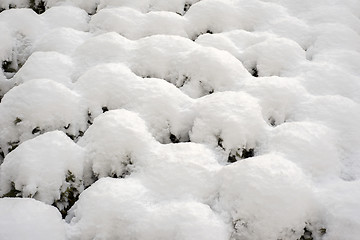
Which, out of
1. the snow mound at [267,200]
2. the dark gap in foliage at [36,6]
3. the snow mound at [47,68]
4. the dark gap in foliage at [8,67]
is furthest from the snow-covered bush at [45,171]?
the dark gap in foliage at [36,6]

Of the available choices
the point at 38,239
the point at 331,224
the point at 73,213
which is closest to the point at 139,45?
the point at 73,213

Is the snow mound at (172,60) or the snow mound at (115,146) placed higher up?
the snow mound at (172,60)

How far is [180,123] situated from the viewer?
3.99ft

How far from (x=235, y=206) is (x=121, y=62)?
795 millimetres

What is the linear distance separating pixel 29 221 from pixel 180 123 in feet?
1.87

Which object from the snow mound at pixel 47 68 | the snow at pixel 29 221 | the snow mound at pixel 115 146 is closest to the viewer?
the snow at pixel 29 221

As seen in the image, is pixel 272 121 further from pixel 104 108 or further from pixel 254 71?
pixel 104 108

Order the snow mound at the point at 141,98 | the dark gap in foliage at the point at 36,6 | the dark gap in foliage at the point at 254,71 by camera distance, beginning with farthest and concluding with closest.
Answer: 1. the dark gap in foliage at the point at 36,6
2. the dark gap in foliage at the point at 254,71
3. the snow mound at the point at 141,98

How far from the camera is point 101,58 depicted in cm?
148

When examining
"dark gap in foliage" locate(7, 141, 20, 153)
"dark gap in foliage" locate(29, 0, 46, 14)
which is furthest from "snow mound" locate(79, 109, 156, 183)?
"dark gap in foliage" locate(29, 0, 46, 14)

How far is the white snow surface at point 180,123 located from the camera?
0.93 meters

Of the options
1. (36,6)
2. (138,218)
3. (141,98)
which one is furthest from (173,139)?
(36,6)

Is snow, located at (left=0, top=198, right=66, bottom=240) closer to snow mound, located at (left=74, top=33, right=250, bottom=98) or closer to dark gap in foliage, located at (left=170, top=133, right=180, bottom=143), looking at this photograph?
dark gap in foliage, located at (left=170, top=133, right=180, bottom=143)

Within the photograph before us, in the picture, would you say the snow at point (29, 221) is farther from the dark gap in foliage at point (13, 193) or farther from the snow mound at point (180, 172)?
the snow mound at point (180, 172)
